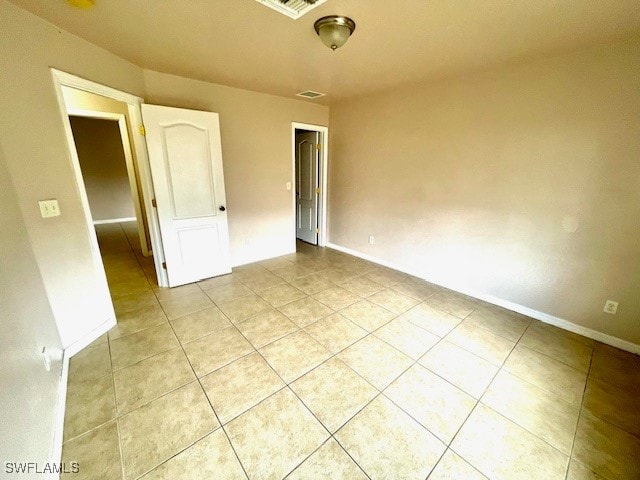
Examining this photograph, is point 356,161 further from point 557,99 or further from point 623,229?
point 623,229

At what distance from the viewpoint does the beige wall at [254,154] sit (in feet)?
10.2

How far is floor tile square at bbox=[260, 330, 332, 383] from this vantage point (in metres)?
1.88

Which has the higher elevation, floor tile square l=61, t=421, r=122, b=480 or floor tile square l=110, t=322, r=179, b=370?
floor tile square l=110, t=322, r=179, b=370

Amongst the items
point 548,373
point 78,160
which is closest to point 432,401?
point 548,373

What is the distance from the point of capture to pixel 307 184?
474 centimetres

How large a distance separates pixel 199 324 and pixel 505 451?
240 cm

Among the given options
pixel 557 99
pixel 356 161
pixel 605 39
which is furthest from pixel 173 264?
pixel 605 39

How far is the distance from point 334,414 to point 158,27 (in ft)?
9.51

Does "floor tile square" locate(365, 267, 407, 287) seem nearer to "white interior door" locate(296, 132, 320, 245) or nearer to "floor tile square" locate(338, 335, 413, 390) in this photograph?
"floor tile square" locate(338, 335, 413, 390)

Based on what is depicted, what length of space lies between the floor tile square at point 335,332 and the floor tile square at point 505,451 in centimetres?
96

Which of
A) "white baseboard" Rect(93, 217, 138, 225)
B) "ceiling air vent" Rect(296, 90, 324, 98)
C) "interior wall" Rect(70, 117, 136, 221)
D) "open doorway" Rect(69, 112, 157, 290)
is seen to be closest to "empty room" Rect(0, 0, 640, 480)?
"ceiling air vent" Rect(296, 90, 324, 98)

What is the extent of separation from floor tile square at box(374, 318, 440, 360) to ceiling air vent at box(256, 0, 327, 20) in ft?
8.03

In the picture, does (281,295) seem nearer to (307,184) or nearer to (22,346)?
(22,346)

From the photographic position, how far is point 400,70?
2639 mm
